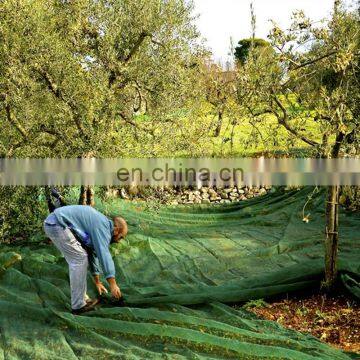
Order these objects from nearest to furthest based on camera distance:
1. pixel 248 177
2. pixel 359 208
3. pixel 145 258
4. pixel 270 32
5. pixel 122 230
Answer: pixel 122 230 < pixel 270 32 < pixel 248 177 < pixel 145 258 < pixel 359 208

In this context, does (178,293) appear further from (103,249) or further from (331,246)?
(331,246)

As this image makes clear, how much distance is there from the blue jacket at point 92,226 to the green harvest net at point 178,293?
76 cm

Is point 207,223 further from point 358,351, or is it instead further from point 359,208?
point 358,351

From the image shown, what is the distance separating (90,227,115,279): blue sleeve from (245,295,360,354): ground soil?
6.87 ft

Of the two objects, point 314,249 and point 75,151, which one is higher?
point 75,151

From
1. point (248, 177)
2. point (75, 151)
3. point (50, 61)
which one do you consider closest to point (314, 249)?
point (248, 177)

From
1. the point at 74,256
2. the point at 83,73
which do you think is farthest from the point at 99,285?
the point at 83,73

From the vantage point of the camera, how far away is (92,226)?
5.75 m

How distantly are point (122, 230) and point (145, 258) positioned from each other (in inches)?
132

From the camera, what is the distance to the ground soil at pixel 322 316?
589 centimetres

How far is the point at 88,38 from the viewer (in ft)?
34.6

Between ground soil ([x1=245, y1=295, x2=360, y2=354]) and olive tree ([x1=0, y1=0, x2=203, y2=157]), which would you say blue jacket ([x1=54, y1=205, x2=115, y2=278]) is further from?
olive tree ([x1=0, y1=0, x2=203, y2=157])

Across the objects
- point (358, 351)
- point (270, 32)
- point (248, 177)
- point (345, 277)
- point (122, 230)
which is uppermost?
point (270, 32)

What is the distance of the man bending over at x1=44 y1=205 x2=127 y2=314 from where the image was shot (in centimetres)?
572
